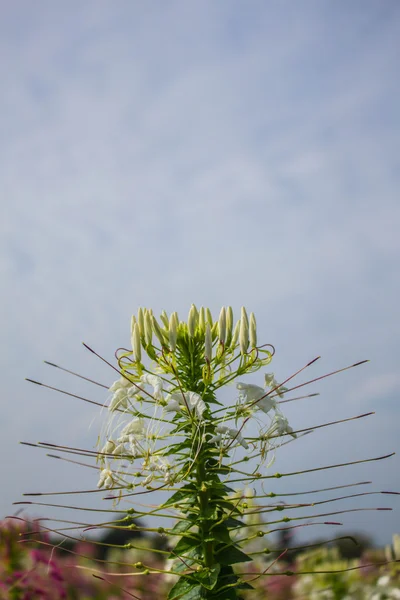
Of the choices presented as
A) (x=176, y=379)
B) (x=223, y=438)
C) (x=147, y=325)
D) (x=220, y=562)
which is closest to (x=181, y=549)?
(x=220, y=562)

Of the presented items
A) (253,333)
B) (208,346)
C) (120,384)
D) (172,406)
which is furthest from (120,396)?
(253,333)

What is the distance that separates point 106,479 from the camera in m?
6.32

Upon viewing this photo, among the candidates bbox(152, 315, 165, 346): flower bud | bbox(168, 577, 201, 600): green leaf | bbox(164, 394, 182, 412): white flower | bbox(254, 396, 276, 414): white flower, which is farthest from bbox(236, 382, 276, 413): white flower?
bbox(168, 577, 201, 600): green leaf

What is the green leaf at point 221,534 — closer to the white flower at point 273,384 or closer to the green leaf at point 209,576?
the green leaf at point 209,576

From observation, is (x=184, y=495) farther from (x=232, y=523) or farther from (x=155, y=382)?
(x=155, y=382)

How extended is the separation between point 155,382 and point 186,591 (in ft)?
6.28

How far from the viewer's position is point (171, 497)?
6355mm

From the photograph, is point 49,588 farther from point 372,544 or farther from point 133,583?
point 372,544

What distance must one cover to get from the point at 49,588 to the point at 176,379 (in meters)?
2.23

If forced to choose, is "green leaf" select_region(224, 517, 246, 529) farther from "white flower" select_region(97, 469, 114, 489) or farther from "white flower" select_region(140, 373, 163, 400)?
"white flower" select_region(140, 373, 163, 400)

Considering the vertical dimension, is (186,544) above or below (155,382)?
below

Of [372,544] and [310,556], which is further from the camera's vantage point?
[372,544]

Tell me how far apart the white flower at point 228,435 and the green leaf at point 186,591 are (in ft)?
4.24

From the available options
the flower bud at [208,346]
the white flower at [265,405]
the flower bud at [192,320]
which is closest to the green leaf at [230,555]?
the white flower at [265,405]
